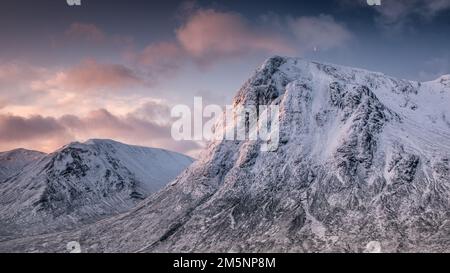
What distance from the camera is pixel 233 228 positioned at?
186m

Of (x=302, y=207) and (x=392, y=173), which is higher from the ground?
(x=392, y=173)

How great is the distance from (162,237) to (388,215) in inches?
3351

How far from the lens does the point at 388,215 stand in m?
173

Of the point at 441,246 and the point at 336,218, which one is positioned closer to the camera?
the point at 441,246
